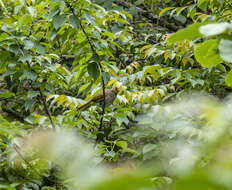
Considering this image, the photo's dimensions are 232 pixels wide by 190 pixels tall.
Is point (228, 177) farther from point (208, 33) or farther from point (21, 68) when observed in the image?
point (21, 68)

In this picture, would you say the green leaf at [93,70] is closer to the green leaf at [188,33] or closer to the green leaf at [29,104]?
the green leaf at [29,104]

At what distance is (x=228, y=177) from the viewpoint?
141 mm

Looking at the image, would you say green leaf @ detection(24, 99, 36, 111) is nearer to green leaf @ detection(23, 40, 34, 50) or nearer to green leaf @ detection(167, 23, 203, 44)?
green leaf @ detection(23, 40, 34, 50)

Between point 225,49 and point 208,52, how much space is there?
4 centimetres

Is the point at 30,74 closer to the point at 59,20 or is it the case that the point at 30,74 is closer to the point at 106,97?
the point at 59,20

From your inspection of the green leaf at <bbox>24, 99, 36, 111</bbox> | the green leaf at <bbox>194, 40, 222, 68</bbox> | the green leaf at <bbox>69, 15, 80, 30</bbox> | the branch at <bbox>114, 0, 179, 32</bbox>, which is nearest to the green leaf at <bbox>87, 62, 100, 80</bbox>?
the green leaf at <bbox>69, 15, 80, 30</bbox>

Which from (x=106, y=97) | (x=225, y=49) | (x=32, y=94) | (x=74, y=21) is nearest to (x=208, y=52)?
(x=225, y=49)

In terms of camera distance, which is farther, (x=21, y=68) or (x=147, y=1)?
(x=147, y=1)

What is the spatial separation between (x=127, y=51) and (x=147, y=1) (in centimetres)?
88

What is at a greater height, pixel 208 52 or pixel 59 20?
pixel 59 20

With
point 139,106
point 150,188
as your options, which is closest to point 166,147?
point 139,106

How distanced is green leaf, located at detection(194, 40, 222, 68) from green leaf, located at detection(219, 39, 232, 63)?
1.0 inches

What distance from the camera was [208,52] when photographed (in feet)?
1.17

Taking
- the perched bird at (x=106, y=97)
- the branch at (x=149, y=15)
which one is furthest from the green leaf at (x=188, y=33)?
the branch at (x=149, y=15)
